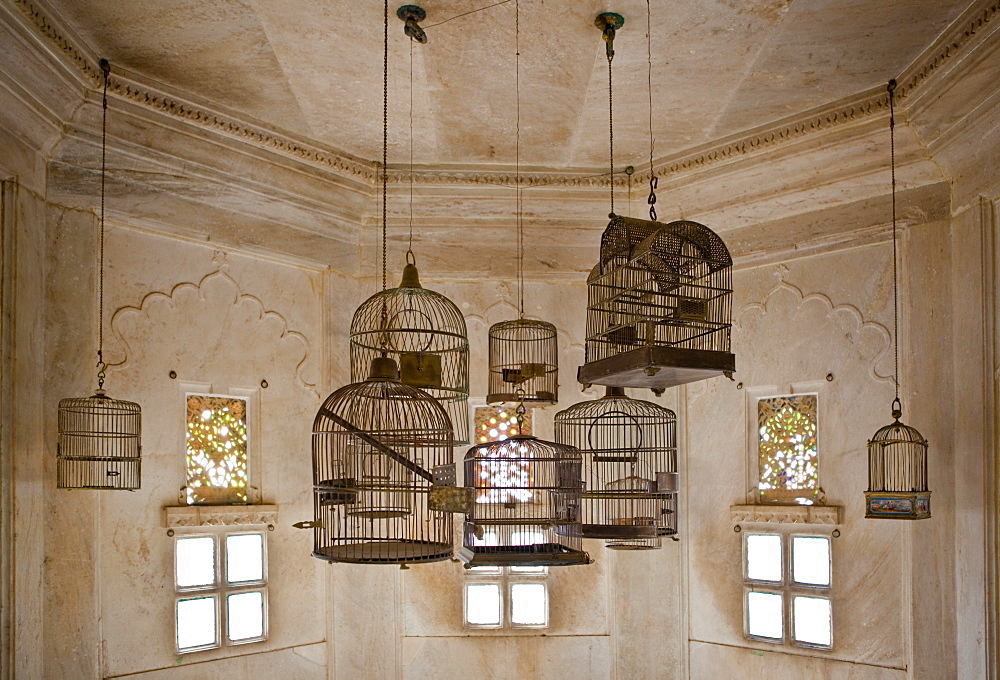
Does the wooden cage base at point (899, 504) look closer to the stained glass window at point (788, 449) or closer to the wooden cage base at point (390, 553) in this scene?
the stained glass window at point (788, 449)

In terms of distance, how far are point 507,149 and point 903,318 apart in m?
2.91

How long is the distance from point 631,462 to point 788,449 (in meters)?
1.18

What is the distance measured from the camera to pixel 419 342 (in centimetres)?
526

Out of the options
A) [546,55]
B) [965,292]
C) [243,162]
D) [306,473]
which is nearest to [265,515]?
[306,473]

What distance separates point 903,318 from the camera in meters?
5.75

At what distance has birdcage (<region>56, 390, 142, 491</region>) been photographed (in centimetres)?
505

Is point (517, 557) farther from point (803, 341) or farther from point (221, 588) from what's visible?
point (803, 341)

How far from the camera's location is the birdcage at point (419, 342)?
16.3 ft

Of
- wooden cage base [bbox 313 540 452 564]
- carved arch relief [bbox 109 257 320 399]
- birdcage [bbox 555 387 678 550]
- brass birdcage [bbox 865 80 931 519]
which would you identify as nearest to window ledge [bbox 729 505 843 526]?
brass birdcage [bbox 865 80 931 519]

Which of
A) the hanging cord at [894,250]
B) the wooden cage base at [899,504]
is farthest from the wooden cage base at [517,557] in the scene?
the hanging cord at [894,250]

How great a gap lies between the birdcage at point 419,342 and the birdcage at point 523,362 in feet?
0.91

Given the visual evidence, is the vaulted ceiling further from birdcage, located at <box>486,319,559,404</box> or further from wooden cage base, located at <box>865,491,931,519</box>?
wooden cage base, located at <box>865,491,931,519</box>

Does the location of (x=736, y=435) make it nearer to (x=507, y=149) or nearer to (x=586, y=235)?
(x=586, y=235)

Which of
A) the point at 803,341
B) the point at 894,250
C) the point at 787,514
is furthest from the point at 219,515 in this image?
the point at 894,250
